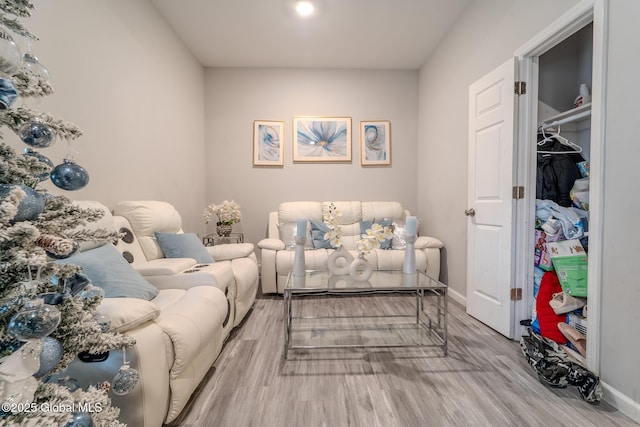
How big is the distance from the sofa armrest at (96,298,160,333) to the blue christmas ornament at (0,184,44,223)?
0.45 m

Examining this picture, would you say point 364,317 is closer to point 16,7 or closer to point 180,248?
point 180,248

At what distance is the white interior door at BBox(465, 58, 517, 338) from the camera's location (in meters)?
Result: 2.15

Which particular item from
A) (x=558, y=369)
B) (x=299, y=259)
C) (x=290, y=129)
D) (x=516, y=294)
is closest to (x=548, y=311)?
(x=516, y=294)

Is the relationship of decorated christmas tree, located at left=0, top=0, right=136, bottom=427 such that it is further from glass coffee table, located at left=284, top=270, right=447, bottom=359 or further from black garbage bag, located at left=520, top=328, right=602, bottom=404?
black garbage bag, located at left=520, top=328, right=602, bottom=404

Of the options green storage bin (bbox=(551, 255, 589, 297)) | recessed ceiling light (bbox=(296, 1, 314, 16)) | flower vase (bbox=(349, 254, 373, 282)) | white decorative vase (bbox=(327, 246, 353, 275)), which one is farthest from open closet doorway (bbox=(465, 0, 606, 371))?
recessed ceiling light (bbox=(296, 1, 314, 16))

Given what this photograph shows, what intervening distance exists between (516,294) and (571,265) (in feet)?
1.41

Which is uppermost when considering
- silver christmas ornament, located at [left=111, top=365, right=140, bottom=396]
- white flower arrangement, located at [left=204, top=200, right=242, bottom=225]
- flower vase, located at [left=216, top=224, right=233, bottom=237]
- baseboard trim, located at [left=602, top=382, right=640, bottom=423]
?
white flower arrangement, located at [left=204, top=200, right=242, bottom=225]

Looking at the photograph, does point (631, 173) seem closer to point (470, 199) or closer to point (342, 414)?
point (470, 199)

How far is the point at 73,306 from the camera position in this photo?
76 centimetres

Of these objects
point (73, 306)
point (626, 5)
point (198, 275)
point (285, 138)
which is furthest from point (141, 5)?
point (626, 5)

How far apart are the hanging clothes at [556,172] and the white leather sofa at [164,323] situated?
2.54m

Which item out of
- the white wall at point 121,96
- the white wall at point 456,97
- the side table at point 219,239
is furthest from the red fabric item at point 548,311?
the white wall at point 121,96

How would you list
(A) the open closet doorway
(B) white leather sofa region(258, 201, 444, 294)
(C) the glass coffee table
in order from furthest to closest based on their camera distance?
(B) white leather sofa region(258, 201, 444, 294)
(C) the glass coffee table
(A) the open closet doorway

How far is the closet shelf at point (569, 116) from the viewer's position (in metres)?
1.91
